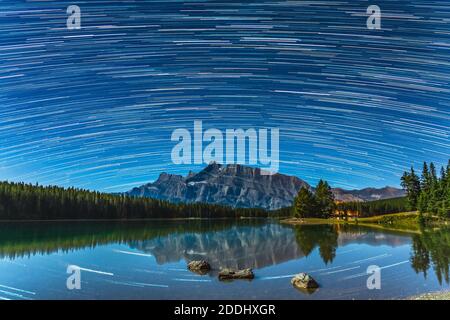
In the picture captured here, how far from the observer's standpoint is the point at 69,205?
14612 centimetres

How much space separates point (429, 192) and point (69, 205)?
138m

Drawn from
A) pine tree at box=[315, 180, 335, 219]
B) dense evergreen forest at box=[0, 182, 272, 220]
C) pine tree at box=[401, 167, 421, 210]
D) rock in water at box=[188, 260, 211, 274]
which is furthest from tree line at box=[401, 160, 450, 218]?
dense evergreen forest at box=[0, 182, 272, 220]

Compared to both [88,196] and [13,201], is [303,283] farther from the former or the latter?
[88,196]

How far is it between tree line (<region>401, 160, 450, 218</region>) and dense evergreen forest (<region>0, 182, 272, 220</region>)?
123 m

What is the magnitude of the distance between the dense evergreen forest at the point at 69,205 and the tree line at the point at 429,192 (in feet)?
404

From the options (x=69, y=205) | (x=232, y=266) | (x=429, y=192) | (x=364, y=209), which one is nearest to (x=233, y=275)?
(x=232, y=266)

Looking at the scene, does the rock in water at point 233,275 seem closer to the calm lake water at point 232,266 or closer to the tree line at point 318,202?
the calm lake water at point 232,266

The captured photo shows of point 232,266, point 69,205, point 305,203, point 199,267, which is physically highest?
Result: point 305,203

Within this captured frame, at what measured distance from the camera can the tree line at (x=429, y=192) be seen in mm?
79438

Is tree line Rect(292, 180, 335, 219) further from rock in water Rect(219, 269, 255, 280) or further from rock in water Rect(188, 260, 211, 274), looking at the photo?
rock in water Rect(219, 269, 255, 280)

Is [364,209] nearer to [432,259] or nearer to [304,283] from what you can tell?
[432,259]
